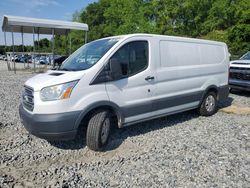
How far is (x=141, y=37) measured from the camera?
497 cm

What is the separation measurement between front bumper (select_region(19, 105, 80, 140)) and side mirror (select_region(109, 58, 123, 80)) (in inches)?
37.3

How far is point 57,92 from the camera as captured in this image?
3.98 metres

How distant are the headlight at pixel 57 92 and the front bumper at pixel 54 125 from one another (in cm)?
28

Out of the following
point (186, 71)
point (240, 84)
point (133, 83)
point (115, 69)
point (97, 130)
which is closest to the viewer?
point (97, 130)

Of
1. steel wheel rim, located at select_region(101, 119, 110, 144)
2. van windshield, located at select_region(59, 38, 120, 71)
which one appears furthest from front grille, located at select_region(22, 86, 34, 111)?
steel wheel rim, located at select_region(101, 119, 110, 144)

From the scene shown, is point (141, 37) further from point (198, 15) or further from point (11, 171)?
point (198, 15)

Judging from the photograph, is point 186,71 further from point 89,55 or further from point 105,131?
point 105,131

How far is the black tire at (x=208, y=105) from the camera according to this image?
6.57 metres

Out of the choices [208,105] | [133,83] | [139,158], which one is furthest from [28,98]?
[208,105]

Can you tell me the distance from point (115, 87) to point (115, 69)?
34cm

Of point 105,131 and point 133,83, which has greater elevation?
point 133,83

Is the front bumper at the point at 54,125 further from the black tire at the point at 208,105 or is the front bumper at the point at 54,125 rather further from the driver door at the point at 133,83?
the black tire at the point at 208,105

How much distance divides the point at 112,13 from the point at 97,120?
33819 millimetres

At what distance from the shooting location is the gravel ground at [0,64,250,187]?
3.47 meters
